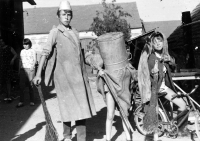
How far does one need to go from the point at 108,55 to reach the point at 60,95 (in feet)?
3.39

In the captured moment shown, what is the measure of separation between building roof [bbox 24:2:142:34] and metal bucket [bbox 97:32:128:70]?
3043 cm

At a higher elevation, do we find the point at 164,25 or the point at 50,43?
the point at 164,25

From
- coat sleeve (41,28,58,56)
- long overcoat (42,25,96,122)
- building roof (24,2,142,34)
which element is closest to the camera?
coat sleeve (41,28,58,56)

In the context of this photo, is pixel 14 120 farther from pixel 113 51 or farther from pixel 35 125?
pixel 113 51

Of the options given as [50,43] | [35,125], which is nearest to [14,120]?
[35,125]

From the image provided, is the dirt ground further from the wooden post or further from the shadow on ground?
the wooden post

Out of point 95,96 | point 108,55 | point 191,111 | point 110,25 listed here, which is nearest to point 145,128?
point 191,111

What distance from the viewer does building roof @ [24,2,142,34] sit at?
117 ft

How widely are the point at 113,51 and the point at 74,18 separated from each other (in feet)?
110

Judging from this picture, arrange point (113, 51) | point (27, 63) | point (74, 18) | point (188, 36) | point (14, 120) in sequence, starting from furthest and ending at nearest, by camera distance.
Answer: point (74, 18), point (188, 36), point (27, 63), point (14, 120), point (113, 51)

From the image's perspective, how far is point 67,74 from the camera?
4203 millimetres

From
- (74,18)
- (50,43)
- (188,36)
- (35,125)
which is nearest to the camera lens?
(50,43)

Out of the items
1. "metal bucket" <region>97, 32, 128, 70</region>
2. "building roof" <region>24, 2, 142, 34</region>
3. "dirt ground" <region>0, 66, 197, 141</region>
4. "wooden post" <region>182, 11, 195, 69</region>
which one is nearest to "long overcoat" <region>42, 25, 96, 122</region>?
"metal bucket" <region>97, 32, 128, 70</region>

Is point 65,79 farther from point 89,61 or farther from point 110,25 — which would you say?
A: point 110,25
